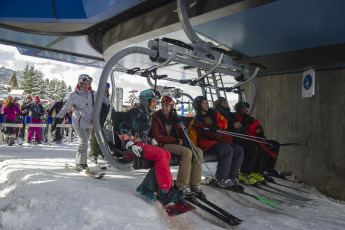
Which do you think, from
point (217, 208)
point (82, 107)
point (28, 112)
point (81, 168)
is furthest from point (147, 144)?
point (28, 112)

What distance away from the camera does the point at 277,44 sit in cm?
578

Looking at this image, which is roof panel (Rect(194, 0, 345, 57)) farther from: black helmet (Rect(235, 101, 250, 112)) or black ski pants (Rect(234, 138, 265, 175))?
black ski pants (Rect(234, 138, 265, 175))

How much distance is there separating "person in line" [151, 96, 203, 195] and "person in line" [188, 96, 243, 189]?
38cm

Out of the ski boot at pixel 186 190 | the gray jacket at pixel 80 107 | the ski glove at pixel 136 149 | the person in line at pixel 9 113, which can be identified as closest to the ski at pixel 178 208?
the ski boot at pixel 186 190

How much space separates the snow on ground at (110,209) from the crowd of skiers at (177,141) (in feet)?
0.99

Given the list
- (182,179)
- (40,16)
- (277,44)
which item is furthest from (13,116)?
(277,44)

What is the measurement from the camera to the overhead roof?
418 centimetres

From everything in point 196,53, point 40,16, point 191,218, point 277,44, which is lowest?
point 191,218

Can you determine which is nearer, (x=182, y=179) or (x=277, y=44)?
(x=182, y=179)

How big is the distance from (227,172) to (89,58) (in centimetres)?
880

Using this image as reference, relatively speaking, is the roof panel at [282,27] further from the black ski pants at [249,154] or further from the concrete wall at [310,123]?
the black ski pants at [249,154]

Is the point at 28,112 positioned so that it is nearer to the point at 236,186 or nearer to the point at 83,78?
the point at 83,78

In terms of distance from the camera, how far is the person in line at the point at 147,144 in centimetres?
328

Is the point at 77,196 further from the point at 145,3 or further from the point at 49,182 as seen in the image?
the point at 145,3
